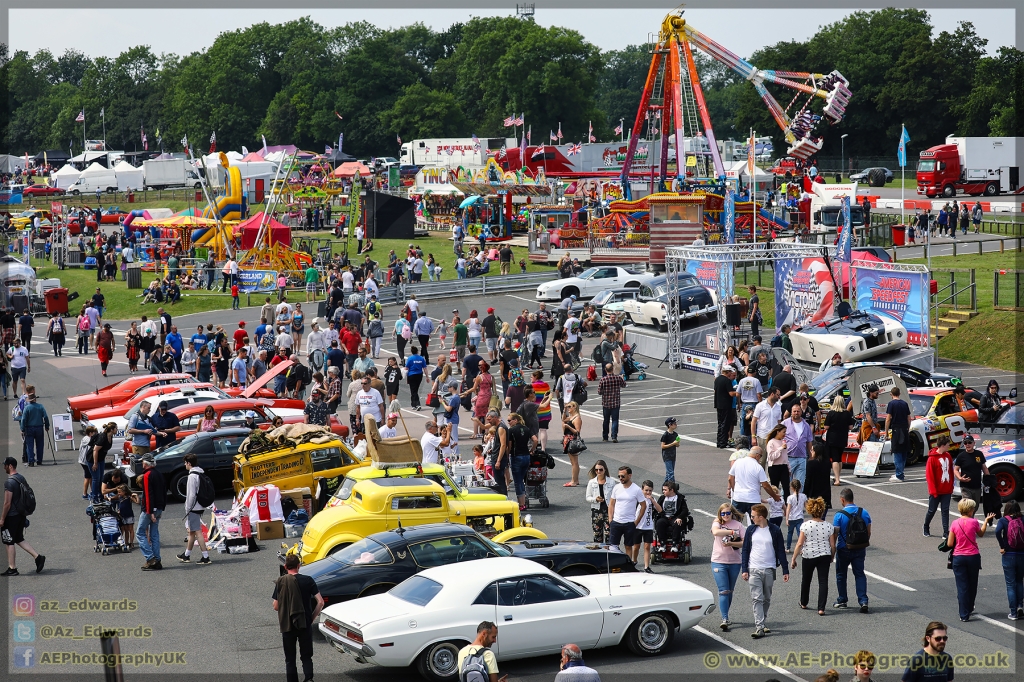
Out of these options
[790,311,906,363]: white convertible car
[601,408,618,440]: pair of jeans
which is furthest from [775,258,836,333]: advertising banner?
[601,408,618,440]: pair of jeans

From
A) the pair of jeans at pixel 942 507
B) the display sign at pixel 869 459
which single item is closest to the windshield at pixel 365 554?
the pair of jeans at pixel 942 507

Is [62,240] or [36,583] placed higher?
[62,240]

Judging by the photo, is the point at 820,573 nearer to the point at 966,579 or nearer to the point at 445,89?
the point at 966,579

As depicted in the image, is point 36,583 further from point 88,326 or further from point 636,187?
point 636,187

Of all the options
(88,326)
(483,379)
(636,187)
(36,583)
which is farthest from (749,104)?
(36,583)

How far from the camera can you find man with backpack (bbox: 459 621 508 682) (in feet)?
32.3

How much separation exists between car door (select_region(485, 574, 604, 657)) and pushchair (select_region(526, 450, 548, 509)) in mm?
6317

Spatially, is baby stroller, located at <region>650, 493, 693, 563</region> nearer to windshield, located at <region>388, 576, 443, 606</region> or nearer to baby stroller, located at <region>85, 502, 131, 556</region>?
windshield, located at <region>388, 576, 443, 606</region>

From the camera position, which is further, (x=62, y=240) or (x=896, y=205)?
(x=896, y=205)

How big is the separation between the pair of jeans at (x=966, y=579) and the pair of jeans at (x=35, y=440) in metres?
17.0

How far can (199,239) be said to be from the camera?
5253 centimetres

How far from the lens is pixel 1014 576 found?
12852mm

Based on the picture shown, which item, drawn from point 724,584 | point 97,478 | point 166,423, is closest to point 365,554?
point 724,584

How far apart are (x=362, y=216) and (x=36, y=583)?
48937 mm
